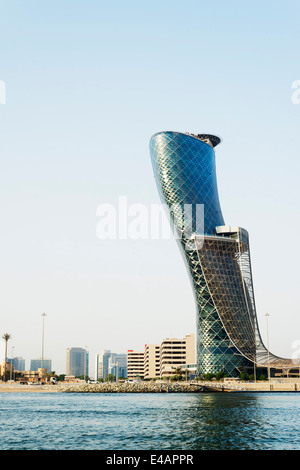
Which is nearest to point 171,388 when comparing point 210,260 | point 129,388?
point 129,388

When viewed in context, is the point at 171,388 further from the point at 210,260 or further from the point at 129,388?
the point at 210,260

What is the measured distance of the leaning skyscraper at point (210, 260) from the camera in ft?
495

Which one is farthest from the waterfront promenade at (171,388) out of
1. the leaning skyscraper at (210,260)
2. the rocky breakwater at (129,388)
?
the leaning skyscraper at (210,260)

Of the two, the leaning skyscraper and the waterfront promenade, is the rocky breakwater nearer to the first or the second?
the waterfront promenade

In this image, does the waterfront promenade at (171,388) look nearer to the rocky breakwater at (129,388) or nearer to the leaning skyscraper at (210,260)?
the rocky breakwater at (129,388)

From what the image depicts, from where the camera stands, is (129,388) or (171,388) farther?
(129,388)

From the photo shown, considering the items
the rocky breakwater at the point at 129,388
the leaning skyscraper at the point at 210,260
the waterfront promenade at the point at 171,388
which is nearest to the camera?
the waterfront promenade at the point at 171,388

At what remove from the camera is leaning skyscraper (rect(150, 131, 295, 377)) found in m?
151

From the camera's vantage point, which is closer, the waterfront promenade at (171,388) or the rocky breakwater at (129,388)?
the waterfront promenade at (171,388)

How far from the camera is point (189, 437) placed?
39562 millimetres

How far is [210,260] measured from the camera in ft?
498

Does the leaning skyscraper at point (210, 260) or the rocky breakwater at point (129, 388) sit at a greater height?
the leaning skyscraper at point (210, 260)
